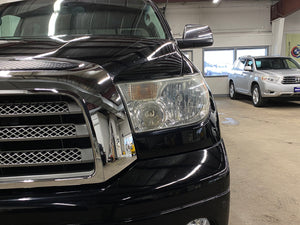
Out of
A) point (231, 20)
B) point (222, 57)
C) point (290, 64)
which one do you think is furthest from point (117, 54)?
point (231, 20)

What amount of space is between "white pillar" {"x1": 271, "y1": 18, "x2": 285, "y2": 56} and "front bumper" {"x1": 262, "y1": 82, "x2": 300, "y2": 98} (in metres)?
3.99

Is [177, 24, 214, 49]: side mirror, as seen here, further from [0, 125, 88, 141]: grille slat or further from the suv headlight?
the suv headlight

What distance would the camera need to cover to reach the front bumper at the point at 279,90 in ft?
21.6

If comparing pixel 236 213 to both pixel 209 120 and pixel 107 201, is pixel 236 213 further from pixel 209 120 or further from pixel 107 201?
pixel 107 201

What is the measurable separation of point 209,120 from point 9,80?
27.8 inches

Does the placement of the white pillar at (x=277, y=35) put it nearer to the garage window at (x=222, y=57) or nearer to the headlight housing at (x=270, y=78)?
the garage window at (x=222, y=57)

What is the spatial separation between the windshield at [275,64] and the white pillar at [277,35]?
8.79 feet

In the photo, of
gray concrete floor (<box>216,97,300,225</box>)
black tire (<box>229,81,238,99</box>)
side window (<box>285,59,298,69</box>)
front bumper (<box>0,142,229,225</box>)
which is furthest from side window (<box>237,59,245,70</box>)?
front bumper (<box>0,142,229,225</box>)

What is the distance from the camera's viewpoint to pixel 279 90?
6621 mm

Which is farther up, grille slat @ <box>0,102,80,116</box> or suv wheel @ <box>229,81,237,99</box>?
grille slat @ <box>0,102,80,116</box>

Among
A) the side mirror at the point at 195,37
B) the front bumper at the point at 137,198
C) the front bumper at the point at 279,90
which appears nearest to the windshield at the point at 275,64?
the front bumper at the point at 279,90

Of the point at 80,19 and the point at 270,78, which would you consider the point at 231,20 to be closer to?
the point at 270,78

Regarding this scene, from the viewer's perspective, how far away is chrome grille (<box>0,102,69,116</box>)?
2.68 feet

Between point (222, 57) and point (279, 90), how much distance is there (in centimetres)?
442
